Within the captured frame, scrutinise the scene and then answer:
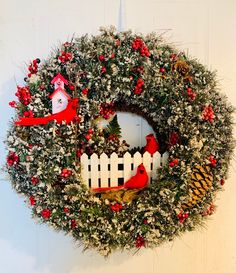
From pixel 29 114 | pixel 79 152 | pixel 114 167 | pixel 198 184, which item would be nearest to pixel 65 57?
pixel 29 114

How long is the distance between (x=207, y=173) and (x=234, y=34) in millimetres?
642

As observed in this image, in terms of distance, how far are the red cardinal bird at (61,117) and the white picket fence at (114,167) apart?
168mm

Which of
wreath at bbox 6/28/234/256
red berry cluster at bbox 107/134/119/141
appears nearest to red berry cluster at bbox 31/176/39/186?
wreath at bbox 6/28/234/256

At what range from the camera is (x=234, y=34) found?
5.39ft

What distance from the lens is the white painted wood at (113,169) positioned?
1.48m

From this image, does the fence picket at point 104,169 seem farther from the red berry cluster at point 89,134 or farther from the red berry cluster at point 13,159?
the red berry cluster at point 13,159

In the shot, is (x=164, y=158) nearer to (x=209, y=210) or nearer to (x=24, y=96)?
(x=209, y=210)

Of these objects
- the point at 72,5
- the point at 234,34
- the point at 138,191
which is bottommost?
the point at 138,191

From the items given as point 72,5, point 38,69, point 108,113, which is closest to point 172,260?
point 108,113

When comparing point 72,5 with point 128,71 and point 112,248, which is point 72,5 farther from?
point 112,248

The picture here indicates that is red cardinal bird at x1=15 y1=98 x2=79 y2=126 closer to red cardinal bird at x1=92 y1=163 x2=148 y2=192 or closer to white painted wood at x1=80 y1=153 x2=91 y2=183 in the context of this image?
white painted wood at x1=80 y1=153 x2=91 y2=183

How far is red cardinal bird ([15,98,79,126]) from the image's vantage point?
1.38 metres

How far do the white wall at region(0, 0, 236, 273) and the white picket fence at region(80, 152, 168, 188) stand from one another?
360 mm

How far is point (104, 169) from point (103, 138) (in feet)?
0.40
